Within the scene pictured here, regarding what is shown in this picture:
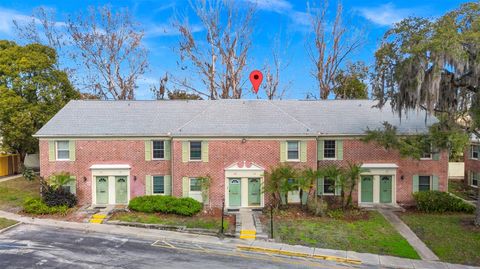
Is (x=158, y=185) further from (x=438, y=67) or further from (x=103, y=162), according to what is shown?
(x=438, y=67)

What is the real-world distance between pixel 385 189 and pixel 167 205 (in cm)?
1504

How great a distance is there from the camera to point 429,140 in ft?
61.6

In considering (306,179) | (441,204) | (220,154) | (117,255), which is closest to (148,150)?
(220,154)

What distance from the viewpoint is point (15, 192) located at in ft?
88.2

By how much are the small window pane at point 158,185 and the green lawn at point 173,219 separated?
298 cm

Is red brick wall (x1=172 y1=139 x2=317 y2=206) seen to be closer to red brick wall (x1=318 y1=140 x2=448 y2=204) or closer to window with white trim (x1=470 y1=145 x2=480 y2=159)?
red brick wall (x1=318 y1=140 x2=448 y2=204)

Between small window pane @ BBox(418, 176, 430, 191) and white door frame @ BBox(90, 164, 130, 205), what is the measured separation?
814 inches

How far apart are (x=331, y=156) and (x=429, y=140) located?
6.70 metres

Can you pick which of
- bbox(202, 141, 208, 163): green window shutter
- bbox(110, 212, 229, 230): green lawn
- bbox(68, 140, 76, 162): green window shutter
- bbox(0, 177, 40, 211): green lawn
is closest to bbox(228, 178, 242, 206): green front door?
bbox(202, 141, 208, 163): green window shutter

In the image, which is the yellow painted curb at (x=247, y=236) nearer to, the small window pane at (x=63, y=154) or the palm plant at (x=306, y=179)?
the palm plant at (x=306, y=179)

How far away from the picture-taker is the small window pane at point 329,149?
2389cm

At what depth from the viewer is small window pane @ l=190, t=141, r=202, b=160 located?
22.9m

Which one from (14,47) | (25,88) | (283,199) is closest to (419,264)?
(283,199)

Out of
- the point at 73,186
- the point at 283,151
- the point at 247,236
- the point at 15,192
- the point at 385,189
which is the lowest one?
the point at 247,236
